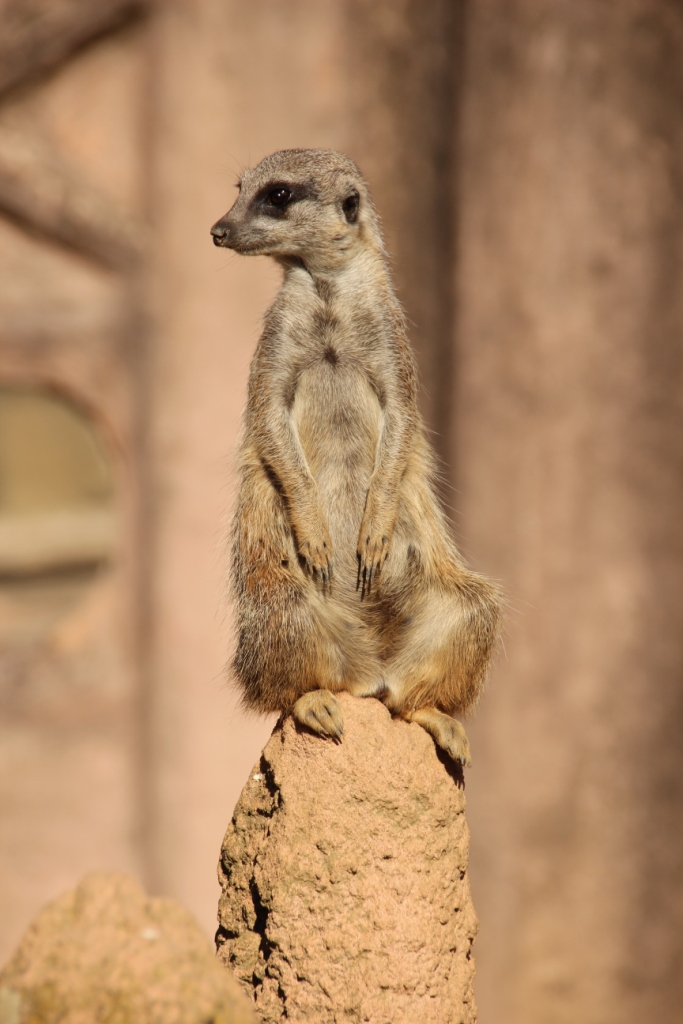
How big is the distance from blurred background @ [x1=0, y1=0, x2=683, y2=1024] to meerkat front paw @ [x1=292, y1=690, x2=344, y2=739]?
6.64 ft

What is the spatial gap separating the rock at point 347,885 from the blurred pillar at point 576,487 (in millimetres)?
2384

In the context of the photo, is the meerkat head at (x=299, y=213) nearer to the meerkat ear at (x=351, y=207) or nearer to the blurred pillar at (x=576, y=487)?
the meerkat ear at (x=351, y=207)

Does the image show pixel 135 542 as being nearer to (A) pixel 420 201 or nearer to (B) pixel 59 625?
(B) pixel 59 625

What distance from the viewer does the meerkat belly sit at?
7.07 feet

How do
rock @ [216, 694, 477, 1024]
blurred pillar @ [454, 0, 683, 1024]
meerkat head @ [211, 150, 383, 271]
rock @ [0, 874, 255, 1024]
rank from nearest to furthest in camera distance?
rock @ [0, 874, 255, 1024] < rock @ [216, 694, 477, 1024] < meerkat head @ [211, 150, 383, 271] < blurred pillar @ [454, 0, 683, 1024]

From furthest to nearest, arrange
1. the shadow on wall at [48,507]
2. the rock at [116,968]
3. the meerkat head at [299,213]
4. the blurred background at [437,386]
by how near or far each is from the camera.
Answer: the shadow on wall at [48,507]
the blurred background at [437,386]
the meerkat head at [299,213]
the rock at [116,968]

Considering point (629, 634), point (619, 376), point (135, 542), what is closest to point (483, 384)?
point (619, 376)

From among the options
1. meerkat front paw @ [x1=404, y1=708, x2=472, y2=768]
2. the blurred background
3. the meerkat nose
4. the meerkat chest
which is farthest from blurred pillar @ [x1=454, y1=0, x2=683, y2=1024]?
the meerkat nose

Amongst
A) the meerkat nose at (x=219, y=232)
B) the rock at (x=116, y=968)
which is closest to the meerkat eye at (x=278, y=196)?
the meerkat nose at (x=219, y=232)

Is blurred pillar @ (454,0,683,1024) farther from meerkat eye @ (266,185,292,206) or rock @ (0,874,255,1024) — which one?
rock @ (0,874,255,1024)

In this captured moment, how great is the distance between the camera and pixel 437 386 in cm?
457

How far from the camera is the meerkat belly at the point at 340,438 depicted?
7.07 feet

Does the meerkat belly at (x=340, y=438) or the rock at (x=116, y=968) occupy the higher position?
the meerkat belly at (x=340, y=438)

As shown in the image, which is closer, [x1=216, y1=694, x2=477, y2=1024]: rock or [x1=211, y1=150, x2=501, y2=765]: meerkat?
[x1=216, y1=694, x2=477, y2=1024]: rock
